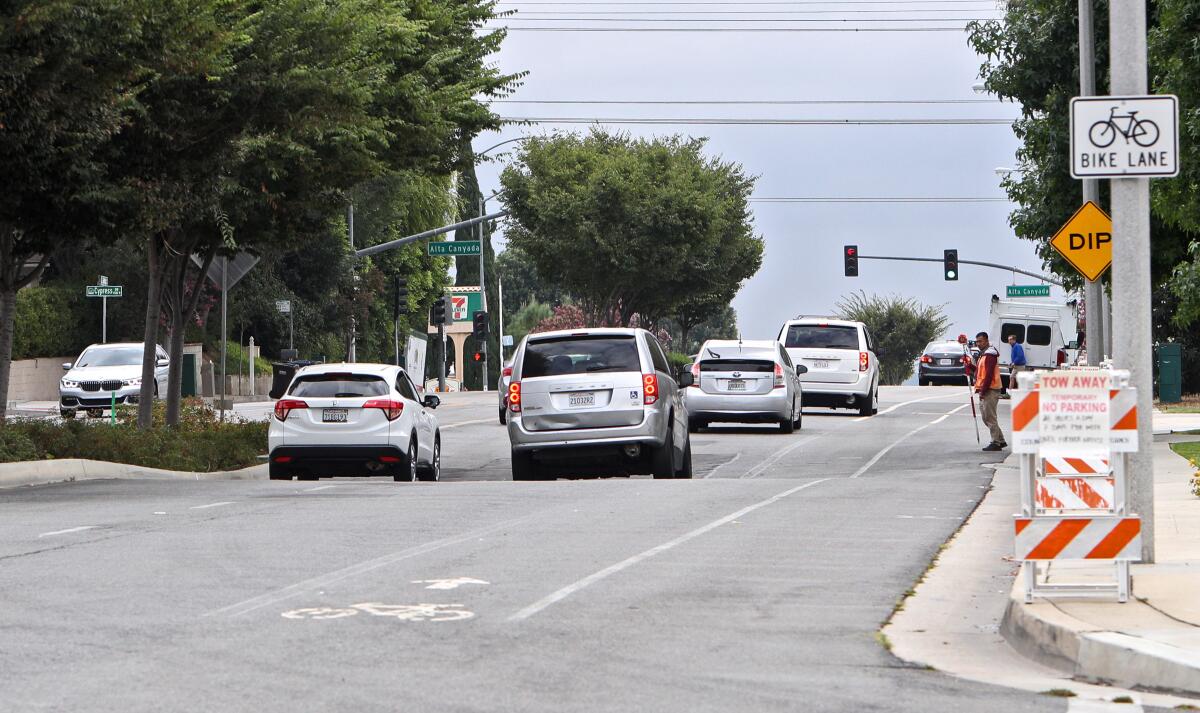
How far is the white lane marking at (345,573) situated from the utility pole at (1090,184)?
35.7 feet

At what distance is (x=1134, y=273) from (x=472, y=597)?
454 cm

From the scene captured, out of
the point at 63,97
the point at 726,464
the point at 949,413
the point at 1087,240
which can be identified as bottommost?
the point at 726,464

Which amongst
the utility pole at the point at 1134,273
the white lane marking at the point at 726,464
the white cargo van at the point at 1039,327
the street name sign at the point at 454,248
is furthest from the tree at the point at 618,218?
the utility pole at the point at 1134,273

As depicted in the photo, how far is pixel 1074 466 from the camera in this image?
991 centimetres

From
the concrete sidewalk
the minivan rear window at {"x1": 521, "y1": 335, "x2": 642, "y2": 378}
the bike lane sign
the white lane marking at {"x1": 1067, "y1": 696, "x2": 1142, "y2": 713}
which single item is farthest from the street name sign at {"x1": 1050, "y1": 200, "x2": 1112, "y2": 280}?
the white lane marking at {"x1": 1067, "y1": 696, "x2": 1142, "y2": 713}

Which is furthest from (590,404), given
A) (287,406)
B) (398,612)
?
(398,612)

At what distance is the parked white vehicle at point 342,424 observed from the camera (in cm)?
2205

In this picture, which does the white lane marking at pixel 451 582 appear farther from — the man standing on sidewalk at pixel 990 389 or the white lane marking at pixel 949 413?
the white lane marking at pixel 949 413

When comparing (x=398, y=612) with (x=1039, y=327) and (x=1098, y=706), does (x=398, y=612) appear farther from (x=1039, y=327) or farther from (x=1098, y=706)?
(x=1039, y=327)

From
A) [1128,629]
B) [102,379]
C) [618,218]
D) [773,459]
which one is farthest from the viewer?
[618,218]

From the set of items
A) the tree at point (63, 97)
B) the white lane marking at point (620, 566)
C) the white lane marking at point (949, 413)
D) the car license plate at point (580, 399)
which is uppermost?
the tree at point (63, 97)

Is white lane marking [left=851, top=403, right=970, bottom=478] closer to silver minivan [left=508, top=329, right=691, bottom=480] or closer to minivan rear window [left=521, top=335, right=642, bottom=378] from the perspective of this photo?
silver minivan [left=508, top=329, right=691, bottom=480]

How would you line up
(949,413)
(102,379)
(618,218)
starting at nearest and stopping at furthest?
(949,413) < (102,379) < (618,218)

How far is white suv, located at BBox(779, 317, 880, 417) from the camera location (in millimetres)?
38031
